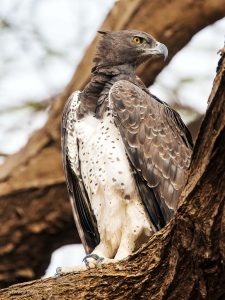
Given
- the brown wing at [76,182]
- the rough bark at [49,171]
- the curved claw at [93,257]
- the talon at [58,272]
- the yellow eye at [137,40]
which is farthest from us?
the rough bark at [49,171]

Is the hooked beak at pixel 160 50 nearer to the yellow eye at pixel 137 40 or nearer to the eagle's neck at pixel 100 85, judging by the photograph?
the yellow eye at pixel 137 40

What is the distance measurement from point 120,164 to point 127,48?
174cm

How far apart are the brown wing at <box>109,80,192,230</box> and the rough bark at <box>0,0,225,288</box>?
1.72 meters

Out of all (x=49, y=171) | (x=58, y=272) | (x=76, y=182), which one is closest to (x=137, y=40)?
(x=76, y=182)

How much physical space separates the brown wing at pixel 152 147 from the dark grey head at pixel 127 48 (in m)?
0.74

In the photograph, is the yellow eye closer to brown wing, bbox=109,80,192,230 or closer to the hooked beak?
the hooked beak

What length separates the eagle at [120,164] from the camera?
25.9 ft

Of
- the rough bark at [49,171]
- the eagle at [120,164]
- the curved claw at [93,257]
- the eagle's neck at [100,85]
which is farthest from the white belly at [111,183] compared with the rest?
the rough bark at [49,171]

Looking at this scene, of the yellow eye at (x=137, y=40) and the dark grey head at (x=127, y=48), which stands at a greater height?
the yellow eye at (x=137, y=40)

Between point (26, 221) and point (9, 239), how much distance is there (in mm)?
281

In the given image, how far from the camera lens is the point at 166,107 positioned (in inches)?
339

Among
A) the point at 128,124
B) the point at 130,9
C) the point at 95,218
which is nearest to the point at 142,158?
the point at 128,124

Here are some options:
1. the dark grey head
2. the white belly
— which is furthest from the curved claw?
the dark grey head

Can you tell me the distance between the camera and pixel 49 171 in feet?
33.6
